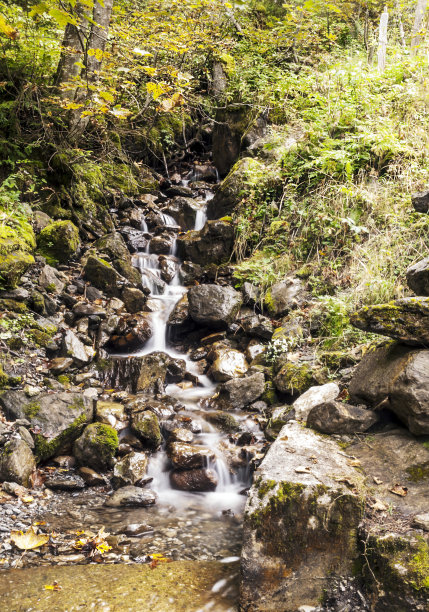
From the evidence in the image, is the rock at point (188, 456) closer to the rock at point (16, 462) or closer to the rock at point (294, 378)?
the rock at point (294, 378)

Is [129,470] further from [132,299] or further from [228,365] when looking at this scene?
[132,299]

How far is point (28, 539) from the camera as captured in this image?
348cm

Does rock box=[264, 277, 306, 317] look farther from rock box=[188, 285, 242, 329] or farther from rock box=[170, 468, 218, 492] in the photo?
rock box=[170, 468, 218, 492]

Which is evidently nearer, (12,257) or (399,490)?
(399,490)

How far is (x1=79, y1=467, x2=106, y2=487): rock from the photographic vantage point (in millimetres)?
4668

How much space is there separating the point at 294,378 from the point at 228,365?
144cm

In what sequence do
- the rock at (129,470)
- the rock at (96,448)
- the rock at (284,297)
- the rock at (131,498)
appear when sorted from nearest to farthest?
1. the rock at (131,498)
2. the rock at (129,470)
3. the rock at (96,448)
4. the rock at (284,297)

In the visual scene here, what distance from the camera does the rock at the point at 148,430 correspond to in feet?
17.2

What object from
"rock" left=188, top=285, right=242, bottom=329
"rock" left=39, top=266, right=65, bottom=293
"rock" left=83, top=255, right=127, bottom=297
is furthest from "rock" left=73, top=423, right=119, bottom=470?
"rock" left=83, top=255, right=127, bottom=297

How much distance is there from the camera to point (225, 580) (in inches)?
125

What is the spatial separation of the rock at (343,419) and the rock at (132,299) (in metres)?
4.73

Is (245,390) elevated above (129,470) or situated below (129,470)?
above

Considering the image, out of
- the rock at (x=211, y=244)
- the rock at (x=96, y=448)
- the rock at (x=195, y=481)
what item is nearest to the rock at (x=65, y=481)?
the rock at (x=96, y=448)

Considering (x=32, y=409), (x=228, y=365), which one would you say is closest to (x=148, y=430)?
(x=32, y=409)
